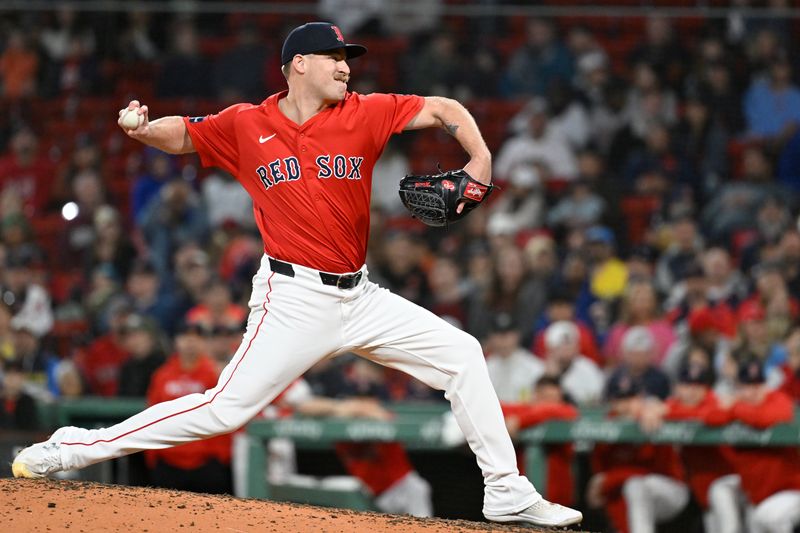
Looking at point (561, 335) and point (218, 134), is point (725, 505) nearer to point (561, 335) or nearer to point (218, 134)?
point (561, 335)

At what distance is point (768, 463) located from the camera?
6.67 meters

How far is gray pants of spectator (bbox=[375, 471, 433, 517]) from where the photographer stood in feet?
22.8

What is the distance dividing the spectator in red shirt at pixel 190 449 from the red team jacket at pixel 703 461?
2.46 meters

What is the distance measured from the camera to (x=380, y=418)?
22.6 feet

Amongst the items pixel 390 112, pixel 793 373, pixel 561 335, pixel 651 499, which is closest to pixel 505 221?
pixel 561 335

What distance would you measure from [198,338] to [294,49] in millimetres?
3163

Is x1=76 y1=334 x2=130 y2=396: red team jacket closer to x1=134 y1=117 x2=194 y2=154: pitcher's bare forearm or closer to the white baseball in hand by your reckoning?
x1=134 y1=117 x2=194 y2=154: pitcher's bare forearm

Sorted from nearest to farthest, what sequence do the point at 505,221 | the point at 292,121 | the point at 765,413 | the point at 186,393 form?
the point at 292,121 < the point at 765,413 < the point at 186,393 < the point at 505,221

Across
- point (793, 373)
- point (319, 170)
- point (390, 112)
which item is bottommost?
point (793, 373)

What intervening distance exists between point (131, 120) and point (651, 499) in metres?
3.63

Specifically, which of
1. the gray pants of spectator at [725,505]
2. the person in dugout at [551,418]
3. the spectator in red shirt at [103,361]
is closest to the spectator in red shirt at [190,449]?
the spectator in red shirt at [103,361]

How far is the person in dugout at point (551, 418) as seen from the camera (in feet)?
21.9

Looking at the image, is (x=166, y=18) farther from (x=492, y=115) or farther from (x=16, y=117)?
(x=492, y=115)

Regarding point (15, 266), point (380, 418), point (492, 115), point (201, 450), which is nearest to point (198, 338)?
point (201, 450)
